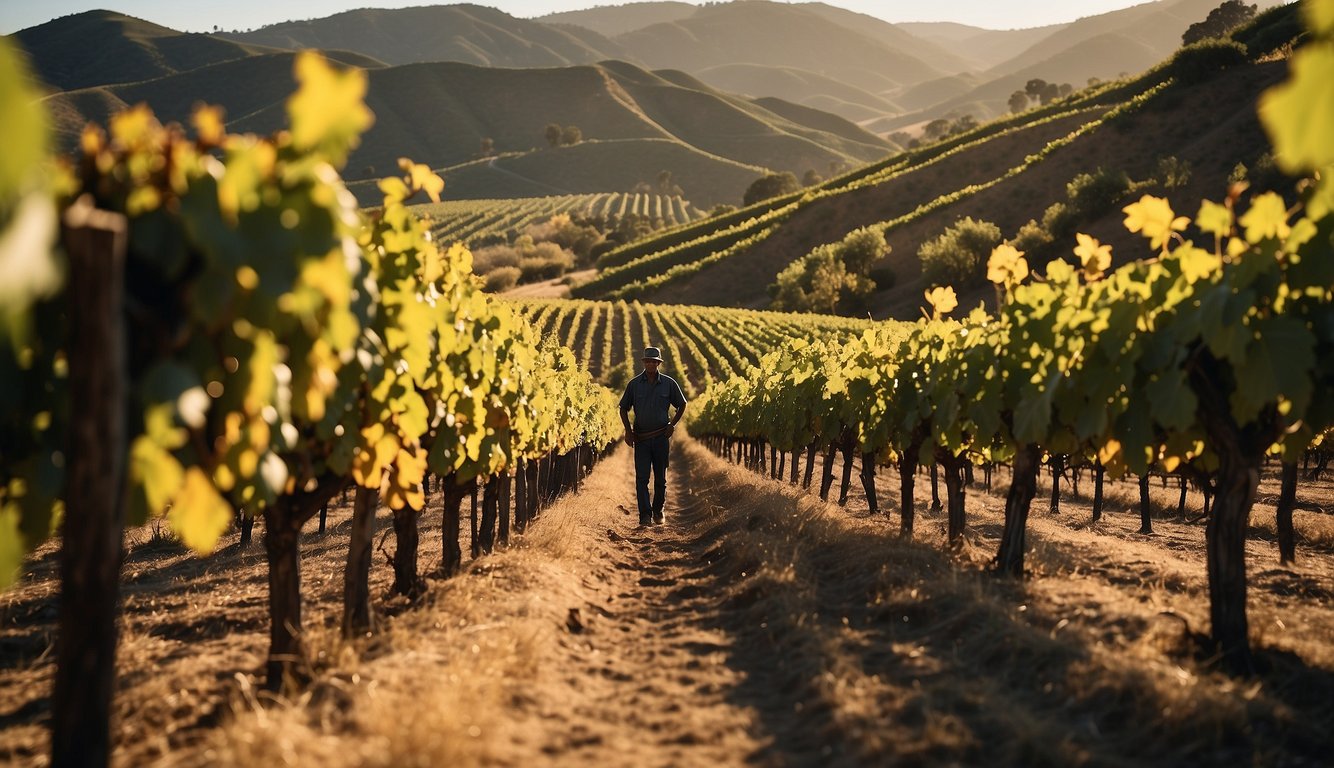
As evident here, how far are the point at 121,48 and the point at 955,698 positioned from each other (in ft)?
782

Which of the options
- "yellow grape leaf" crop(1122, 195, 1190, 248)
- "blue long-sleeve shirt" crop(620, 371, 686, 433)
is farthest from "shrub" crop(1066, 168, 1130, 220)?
"yellow grape leaf" crop(1122, 195, 1190, 248)

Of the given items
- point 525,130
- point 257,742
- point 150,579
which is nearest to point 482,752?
point 257,742

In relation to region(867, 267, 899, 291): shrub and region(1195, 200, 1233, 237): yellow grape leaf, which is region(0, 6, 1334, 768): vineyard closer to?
region(1195, 200, 1233, 237): yellow grape leaf

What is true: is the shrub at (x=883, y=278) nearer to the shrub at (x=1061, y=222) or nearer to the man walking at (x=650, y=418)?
the shrub at (x=1061, y=222)

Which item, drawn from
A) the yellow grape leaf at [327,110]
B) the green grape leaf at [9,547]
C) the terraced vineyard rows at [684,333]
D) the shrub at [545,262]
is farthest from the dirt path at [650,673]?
the shrub at [545,262]

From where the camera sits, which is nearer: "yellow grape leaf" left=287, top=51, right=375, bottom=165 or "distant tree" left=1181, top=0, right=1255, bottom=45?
"yellow grape leaf" left=287, top=51, right=375, bottom=165

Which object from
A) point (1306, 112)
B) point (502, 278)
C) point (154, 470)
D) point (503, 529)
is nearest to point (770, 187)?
point (502, 278)

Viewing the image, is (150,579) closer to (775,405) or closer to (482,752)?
(482,752)

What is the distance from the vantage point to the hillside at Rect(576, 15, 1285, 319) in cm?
5809

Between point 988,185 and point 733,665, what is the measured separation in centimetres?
7398

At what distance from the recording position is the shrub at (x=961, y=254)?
57969 mm

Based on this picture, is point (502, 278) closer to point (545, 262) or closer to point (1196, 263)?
point (545, 262)

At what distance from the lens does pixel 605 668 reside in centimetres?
531

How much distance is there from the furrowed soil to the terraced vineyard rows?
33605mm
